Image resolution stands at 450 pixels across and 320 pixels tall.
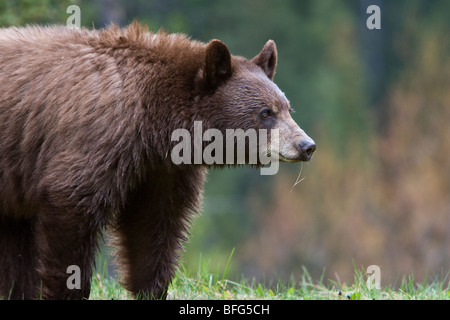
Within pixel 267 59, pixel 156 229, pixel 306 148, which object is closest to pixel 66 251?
pixel 156 229

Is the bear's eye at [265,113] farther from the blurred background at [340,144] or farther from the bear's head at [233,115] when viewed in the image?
the blurred background at [340,144]

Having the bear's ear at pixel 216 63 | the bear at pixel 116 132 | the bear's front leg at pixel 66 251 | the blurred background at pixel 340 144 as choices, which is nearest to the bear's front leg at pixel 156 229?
the bear at pixel 116 132

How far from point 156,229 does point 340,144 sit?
18.8m

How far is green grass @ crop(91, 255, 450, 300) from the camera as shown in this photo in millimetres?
6133

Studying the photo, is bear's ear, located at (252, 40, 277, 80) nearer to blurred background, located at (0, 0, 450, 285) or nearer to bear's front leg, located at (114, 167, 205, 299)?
bear's front leg, located at (114, 167, 205, 299)

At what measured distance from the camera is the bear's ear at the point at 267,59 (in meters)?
6.37

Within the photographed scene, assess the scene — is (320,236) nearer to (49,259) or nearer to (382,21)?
(382,21)

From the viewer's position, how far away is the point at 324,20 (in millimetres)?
27375

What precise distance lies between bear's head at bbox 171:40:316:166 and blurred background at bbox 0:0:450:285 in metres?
7.89

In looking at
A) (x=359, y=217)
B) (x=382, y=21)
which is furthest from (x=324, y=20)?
(x=359, y=217)

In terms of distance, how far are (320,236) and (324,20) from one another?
27.3ft

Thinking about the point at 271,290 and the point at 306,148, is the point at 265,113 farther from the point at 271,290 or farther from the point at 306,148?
the point at 271,290

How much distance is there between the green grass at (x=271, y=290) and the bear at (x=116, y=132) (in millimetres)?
280

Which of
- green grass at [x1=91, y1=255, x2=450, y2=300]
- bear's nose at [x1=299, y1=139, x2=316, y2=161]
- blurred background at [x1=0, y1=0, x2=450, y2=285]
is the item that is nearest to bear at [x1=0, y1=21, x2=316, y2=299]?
bear's nose at [x1=299, y1=139, x2=316, y2=161]
